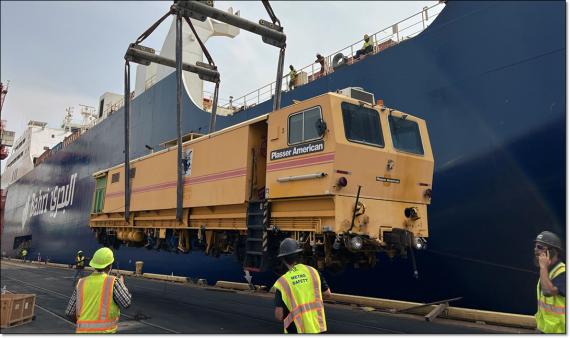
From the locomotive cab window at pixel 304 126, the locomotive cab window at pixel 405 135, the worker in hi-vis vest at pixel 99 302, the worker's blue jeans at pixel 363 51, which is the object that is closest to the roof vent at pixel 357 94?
the locomotive cab window at pixel 405 135

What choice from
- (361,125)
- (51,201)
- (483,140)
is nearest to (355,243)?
(361,125)

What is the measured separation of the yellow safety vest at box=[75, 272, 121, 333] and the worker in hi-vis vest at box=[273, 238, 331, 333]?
5.28 feet

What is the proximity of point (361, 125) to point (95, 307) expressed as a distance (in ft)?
14.7

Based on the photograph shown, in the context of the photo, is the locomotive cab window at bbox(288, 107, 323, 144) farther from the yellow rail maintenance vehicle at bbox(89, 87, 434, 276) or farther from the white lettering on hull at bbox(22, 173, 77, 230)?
the white lettering on hull at bbox(22, 173, 77, 230)

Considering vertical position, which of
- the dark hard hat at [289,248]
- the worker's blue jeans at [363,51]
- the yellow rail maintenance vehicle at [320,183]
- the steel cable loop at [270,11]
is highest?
the steel cable loop at [270,11]

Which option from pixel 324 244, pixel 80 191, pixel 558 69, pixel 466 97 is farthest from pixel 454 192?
pixel 80 191

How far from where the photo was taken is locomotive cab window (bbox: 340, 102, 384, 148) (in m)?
6.02

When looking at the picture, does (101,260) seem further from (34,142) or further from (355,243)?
(34,142)

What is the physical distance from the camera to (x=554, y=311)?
3309 millimetres

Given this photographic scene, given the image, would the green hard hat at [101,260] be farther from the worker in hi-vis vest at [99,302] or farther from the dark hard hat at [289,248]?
the dark hard hat at [289,248]

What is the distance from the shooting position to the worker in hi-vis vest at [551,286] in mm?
3238

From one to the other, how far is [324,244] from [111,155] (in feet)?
61.8

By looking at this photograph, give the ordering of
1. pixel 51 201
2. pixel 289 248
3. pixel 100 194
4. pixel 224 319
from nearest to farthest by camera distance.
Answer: pixel 289 248 → pixel 224 319 → pixel 100 194 → pixel 51 201

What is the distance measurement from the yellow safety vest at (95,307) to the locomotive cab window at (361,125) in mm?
3863
